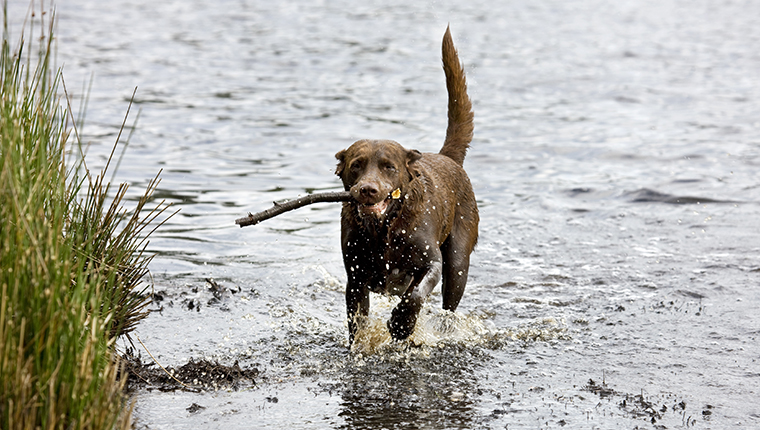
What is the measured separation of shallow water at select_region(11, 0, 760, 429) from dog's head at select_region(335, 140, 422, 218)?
0.94m

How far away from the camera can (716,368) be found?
5266 millimetres

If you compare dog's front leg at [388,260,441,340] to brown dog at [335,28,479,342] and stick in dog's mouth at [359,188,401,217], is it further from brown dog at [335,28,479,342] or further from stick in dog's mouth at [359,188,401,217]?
stick in dog's mouth at [359,188,401,217]

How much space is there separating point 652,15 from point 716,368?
2202cm

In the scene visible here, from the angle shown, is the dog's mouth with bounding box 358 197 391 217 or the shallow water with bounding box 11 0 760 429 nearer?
the shallow water with bounding box 11 0 760 429

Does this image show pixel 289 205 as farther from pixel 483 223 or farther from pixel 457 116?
pixel 483 223

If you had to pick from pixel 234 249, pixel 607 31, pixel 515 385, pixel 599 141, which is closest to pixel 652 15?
pixel 607 31

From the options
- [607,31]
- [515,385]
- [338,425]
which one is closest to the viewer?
[338,425]

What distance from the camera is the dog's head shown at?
503cm

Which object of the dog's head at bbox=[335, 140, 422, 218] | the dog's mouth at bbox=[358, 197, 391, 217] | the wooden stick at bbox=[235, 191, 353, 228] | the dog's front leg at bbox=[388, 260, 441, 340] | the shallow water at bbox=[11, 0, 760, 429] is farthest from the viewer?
the dog's front leg at bbox=[388, 260, 441, 340]

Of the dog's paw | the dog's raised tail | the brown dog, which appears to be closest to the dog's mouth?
the brown dog

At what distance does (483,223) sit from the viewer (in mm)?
8906

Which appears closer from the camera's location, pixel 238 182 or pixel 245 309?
pixel 245 309

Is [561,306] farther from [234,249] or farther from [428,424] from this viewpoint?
[234,249]

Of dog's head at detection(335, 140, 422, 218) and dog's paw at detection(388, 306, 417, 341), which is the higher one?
dog's head at detection(335, 140, 422, 218)
